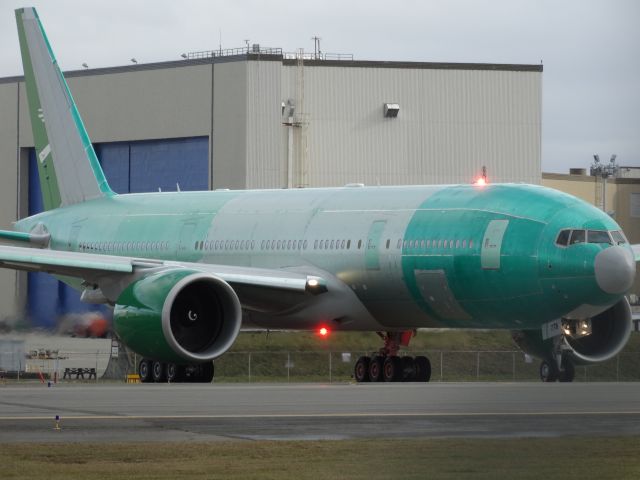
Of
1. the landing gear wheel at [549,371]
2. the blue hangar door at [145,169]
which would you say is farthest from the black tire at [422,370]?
the blue hangar door at [145,169]

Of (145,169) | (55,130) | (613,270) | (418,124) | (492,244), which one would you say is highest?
(418,124)

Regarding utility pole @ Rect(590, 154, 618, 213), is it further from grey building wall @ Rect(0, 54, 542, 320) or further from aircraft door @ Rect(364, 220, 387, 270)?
aircraft door @ Rect(364, 220, 387, 270)

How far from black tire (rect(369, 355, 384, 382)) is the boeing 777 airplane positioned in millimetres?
49

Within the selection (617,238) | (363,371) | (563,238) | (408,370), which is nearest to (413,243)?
(563,238)

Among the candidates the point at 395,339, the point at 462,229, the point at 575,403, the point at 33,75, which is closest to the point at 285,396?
the point at 575,403

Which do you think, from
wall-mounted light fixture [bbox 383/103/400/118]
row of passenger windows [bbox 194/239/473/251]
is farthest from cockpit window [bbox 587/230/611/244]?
wall-mounted light fixture [bbox 383/103/400/118]

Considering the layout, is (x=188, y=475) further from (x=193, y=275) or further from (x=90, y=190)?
(x=90, y=190)

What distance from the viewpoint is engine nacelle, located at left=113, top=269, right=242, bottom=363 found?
92.8ft

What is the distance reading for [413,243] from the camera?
30719mm

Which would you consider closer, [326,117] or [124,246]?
[124,246]

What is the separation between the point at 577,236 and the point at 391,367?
620cm

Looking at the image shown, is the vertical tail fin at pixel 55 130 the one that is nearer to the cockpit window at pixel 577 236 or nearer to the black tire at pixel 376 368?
the black tire at pixel 376 368

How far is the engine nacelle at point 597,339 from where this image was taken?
32.2 m

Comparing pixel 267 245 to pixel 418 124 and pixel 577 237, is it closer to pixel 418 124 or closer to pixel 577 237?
pixel 577 237
